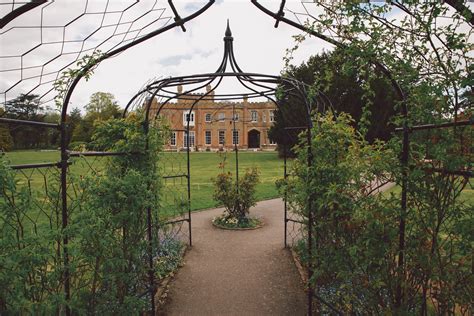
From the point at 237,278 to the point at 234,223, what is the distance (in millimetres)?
3251

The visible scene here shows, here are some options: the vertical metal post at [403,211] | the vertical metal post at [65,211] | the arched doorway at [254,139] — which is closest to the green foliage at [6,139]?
the vertical metal post at [65,211]

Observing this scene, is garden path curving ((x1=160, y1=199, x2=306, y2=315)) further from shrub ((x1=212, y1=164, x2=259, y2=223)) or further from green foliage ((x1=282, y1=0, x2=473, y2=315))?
green foliage ((x1=282, y1=0, x2=473, y2=315))

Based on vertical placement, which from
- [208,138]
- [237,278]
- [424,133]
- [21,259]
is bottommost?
[237,278]

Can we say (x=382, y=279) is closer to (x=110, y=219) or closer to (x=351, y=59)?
(x=351, y=59)

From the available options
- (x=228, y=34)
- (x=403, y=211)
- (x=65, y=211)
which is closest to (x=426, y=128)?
(x=403, y=211)

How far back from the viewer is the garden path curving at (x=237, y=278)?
424 centimetres

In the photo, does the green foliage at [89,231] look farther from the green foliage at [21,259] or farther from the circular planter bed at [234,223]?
the circular planter bed at [234,223]

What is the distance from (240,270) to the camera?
18.0ft

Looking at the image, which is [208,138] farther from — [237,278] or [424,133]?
[424,133]

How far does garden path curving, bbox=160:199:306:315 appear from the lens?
4238 millimetres

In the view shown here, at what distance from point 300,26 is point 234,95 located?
134 inches

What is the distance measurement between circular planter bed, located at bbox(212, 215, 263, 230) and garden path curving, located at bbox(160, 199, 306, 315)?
1.10 ft

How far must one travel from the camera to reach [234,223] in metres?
8.41

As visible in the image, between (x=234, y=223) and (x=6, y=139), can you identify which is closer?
(x=6, y=139)
